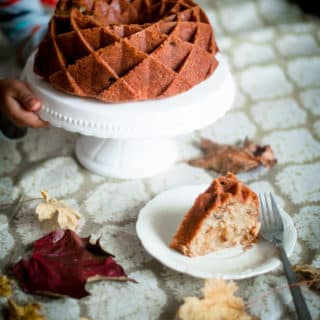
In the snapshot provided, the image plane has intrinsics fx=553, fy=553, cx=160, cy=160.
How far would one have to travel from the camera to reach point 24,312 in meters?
0.94

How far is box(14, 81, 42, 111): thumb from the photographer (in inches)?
46.8

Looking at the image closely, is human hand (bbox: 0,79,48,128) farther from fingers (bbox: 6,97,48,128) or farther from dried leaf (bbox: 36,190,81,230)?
dried leaf (bbox: 36,190,81,230)

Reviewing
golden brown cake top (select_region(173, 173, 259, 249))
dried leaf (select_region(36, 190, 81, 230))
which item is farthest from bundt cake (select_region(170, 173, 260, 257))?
dried leaf (select_region(36, 190, 81, 230))

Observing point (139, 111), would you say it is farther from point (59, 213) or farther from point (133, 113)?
point (59, 213)

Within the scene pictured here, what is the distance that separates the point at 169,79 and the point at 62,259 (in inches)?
16.8

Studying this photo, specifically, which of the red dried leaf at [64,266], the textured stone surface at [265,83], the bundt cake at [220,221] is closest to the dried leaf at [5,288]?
the red dried leaf at [64,266]

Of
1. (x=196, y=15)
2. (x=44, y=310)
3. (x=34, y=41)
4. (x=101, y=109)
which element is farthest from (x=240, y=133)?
(x=44, y=310)

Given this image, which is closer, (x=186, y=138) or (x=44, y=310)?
(x=44, y=310)

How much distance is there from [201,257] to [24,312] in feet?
1.10

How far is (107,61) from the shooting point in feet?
3.69

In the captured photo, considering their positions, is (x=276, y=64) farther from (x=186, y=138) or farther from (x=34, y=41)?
(x=34, y=41)

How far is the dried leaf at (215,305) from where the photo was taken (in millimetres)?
948

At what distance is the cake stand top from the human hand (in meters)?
0.02

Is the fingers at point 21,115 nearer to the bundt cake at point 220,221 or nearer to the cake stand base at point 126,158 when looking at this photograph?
the cake stand base at point 126,158
